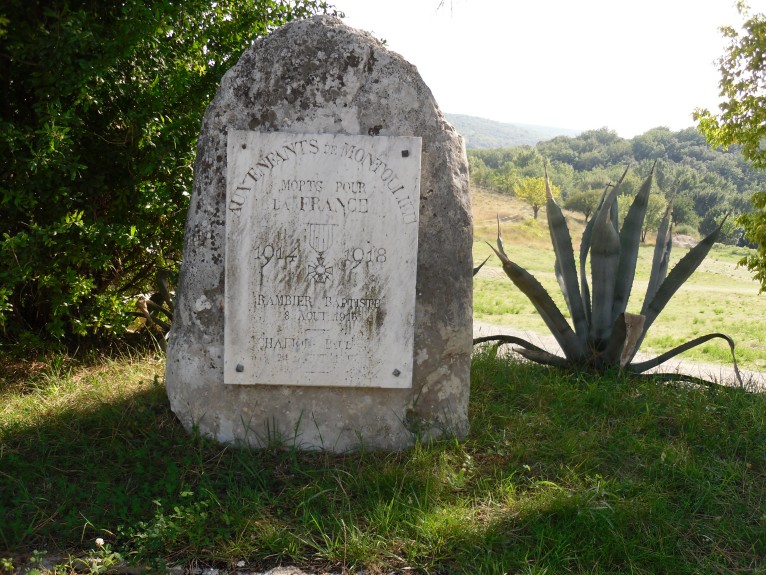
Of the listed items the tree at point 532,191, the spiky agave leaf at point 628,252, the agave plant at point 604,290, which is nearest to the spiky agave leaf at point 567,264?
the agave plant at point 604,290

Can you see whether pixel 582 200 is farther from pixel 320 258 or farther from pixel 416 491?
pixel 416 491

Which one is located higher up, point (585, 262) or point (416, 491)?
point (585, 262)

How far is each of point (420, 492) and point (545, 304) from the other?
1888 millimetres

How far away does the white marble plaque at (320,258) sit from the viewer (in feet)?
10.6

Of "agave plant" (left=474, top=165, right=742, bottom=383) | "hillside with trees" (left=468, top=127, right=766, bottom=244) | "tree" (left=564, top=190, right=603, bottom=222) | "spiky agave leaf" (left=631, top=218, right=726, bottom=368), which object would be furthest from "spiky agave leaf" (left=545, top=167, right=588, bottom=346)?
"hillside with trees" (left=468, top=127, right=766, bottom=244)

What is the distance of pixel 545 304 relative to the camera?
4.45 metres

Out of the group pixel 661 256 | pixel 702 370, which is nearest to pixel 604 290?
pixel 661 256

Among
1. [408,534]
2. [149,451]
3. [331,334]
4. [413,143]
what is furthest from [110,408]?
[413,143]

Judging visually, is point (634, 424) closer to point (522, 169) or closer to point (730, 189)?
point (730, 189)

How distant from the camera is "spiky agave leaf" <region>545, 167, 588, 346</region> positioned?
4.62 metres

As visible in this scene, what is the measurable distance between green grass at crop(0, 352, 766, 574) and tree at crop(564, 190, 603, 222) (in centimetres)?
1732

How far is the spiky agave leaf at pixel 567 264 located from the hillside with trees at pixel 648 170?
16.3 metres

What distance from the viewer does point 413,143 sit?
10.7ft

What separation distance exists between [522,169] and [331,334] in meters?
27.0
